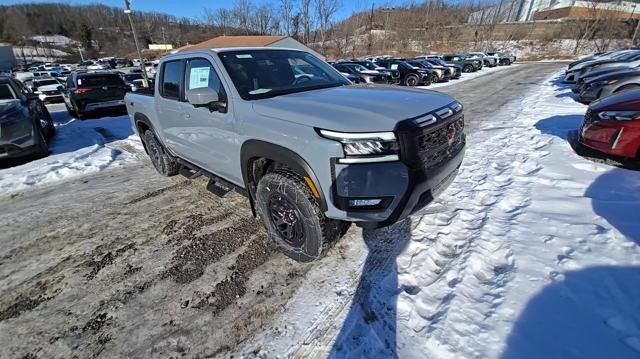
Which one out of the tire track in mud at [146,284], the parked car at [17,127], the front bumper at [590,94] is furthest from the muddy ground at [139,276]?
the front bumper at [590,94]

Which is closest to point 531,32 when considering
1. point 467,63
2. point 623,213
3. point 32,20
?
point 467,63

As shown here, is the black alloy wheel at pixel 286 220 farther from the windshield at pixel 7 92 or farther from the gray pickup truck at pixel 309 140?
the windshield at pixel 7 92

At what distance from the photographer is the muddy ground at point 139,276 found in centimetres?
218

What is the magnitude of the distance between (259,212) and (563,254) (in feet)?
8.93

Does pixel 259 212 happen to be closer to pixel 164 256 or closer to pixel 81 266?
pixel 164 256

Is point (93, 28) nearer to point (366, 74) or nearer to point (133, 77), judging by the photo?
point (133, 77)

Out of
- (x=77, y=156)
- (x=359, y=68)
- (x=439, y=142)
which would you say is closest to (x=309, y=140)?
(x=439, y=142)

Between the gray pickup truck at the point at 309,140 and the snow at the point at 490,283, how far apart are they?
55 cm

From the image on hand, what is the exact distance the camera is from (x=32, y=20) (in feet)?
345

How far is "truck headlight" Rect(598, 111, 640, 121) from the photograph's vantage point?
380 cm

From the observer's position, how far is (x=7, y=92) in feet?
22.0

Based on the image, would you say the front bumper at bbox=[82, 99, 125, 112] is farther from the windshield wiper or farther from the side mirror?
the windshield wiper

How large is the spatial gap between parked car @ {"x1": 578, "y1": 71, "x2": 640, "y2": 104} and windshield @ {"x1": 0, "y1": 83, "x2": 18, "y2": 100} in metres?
13.6

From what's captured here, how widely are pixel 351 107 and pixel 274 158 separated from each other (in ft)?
2.47
